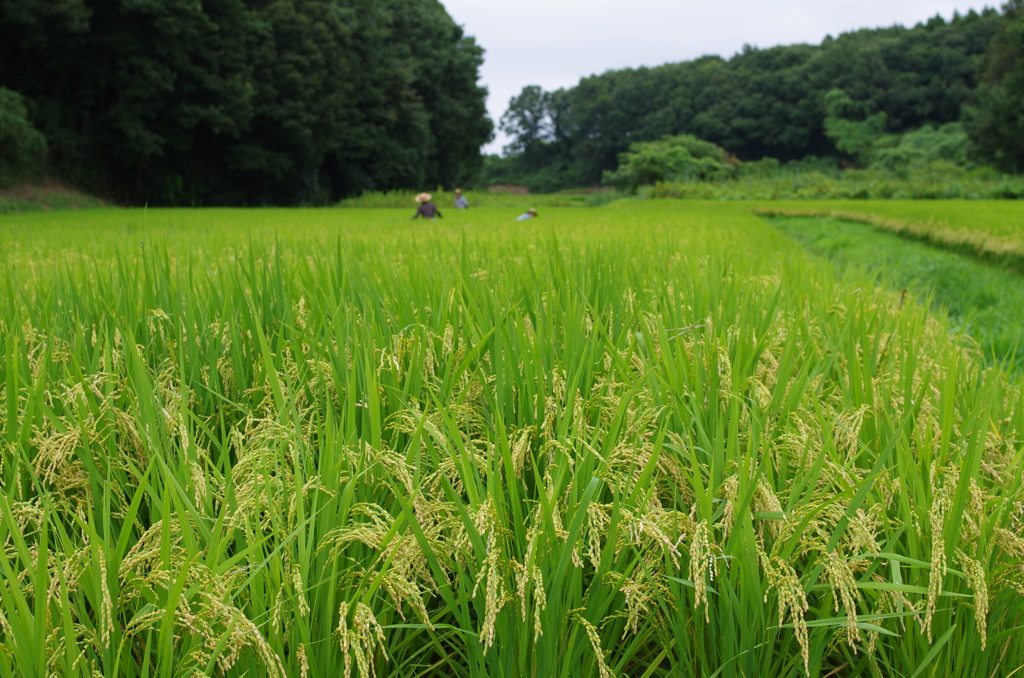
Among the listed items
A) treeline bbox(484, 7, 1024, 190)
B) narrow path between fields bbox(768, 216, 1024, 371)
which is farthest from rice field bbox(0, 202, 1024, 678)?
treeline bbox(484, 7, 1024, 190)

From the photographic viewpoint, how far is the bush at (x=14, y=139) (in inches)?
642

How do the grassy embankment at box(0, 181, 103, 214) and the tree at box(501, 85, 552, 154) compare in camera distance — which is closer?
the grassy embankment at box(0, 181, 103, 214)

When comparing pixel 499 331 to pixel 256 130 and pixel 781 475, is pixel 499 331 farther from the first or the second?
pixel 256 130

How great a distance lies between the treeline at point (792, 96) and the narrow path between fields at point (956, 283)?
133 feet

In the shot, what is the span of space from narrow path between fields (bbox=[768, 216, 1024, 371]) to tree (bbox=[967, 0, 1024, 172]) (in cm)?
3118

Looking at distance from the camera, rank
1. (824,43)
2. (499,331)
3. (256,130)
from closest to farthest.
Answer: (499,331)
(256,130)
(824,43)

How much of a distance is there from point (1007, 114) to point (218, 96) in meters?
40.1

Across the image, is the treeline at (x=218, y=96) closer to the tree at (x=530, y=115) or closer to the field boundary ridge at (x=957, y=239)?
the field boundary ridge at (x=957, y=239)

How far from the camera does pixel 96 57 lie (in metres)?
22.3

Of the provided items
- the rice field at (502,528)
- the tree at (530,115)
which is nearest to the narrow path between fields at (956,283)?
the rice field at (502,528)

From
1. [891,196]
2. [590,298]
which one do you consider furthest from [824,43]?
[590,298]

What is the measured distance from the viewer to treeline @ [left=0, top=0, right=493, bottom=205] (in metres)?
21.5

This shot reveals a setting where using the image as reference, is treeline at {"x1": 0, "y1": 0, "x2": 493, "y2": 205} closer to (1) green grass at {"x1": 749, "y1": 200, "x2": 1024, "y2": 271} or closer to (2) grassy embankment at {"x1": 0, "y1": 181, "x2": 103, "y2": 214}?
(2) grassy embankment at {"x1": 0, "y1": 181, "x2": 103, "y2": 214}

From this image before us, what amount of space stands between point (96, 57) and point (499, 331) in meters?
27.0
